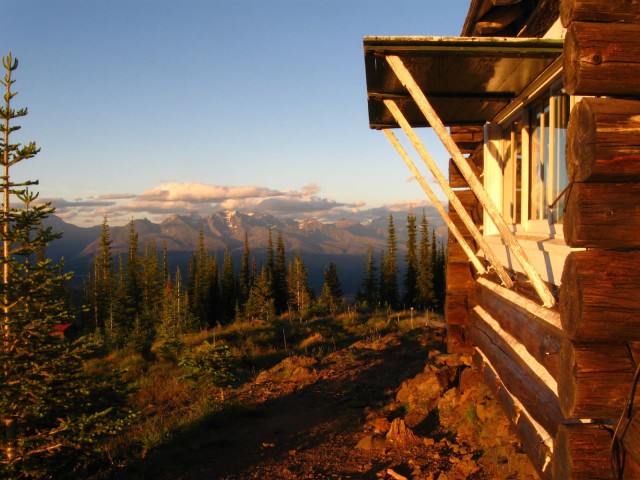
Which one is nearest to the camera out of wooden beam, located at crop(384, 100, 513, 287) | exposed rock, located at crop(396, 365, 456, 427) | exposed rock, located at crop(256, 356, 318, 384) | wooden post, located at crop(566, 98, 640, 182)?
wooden post, located at crop(566, 98, 640, 182)

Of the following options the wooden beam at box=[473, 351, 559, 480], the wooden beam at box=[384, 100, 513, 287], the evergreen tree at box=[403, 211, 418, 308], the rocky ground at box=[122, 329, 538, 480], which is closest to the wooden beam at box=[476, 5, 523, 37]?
the wooden beam at box=[384, 100, 513, 287]

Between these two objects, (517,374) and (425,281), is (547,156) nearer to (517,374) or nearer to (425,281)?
(517,374)

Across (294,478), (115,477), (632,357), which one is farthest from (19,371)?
(632,357)

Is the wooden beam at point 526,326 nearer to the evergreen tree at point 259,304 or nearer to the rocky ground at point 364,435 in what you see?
the rocky ground at point 364,435

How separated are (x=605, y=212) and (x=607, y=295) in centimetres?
47

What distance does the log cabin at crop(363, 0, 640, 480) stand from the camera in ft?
8.73

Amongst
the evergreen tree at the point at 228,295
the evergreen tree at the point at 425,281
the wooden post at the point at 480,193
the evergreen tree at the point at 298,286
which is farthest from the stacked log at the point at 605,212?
the evergreen tree at the point at 228,295

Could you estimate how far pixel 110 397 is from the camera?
24.3 ft

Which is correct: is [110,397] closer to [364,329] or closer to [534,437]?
[534,437]

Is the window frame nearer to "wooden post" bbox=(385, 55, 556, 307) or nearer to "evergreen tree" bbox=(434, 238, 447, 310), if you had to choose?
"wooden post" bbox=(385, 55, 556, 307)

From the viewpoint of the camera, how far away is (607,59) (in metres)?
2.68

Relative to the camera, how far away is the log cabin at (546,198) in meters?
2.66

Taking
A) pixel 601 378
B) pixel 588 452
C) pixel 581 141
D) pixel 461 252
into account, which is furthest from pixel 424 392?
pixel 581 141

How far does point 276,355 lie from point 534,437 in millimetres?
14750
